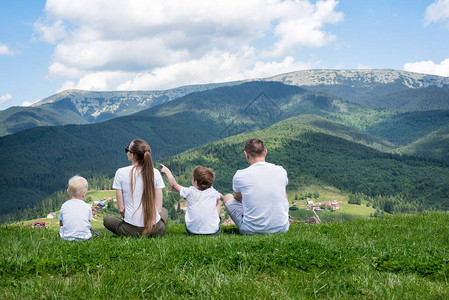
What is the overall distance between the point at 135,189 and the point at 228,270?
3.57 m

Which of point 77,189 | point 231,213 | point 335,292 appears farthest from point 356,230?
point 77,189

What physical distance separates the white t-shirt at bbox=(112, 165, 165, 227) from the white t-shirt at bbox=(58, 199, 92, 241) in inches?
42.5

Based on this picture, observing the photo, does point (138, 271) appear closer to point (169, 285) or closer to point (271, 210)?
point (169, 285)

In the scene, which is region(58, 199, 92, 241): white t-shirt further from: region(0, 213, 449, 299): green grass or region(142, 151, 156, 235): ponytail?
region(142, 151, 156, 235): ponytail

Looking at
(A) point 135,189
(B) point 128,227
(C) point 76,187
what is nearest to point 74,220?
(C) point 76,187

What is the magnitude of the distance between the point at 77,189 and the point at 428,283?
7.59 m

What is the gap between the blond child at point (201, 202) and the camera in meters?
8.72

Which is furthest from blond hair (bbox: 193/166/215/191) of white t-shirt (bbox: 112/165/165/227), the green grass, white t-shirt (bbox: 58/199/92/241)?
white t-shirt (bbox: 58/199/92/241)

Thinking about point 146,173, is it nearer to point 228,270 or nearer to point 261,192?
point 261,192

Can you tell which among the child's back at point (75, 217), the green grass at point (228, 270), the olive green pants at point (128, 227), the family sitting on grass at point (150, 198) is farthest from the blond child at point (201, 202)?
the child's back at point (75, 217)

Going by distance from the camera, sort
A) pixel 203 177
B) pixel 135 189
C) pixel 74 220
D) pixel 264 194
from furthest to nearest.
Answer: pixel 203 177
pixel 74 220
pixel 264 194
pixel 135 189

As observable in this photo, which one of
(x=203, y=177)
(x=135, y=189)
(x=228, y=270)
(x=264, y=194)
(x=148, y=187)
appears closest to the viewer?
(x=228, y=270)

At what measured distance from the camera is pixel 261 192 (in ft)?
25.9

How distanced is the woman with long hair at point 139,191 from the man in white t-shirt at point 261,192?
2.04m
